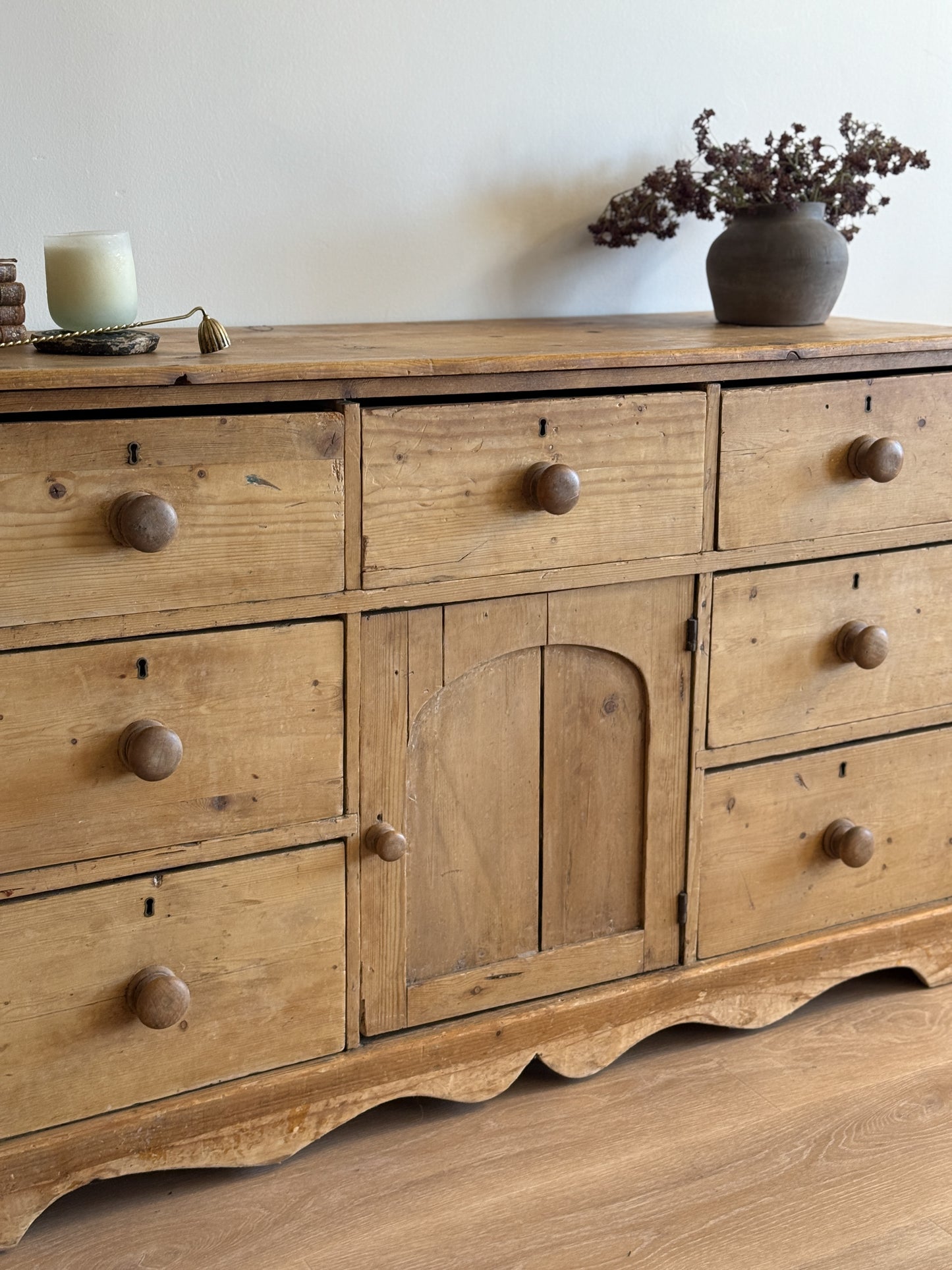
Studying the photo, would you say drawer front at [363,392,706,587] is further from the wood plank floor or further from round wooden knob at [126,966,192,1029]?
the wood plank floor

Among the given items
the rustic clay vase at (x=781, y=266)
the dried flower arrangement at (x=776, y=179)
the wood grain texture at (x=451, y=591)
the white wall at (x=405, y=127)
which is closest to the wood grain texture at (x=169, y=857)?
the wood grain texture at (x=451, y=591)

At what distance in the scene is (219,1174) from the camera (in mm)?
1510

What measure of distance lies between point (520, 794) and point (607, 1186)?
0.43m

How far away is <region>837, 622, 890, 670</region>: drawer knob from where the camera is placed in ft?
5.50

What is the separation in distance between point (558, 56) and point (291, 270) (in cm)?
51

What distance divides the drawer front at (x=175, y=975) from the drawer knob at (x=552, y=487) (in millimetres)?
435

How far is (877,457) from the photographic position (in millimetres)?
1610

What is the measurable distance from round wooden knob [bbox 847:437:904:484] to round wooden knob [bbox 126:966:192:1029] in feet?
3.17

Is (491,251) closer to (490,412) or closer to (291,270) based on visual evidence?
(291,270)

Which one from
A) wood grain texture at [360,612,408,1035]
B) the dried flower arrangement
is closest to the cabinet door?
wood grain texture at [360,612,408,1035]

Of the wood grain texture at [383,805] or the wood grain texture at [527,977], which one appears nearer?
the wood grain texture at [383,805]

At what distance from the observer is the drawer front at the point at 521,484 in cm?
140

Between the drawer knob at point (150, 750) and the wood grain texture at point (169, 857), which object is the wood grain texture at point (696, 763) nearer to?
the wood grain texture at point (169, 857)

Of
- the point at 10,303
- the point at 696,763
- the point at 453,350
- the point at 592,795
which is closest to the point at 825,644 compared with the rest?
the point at 696,763
